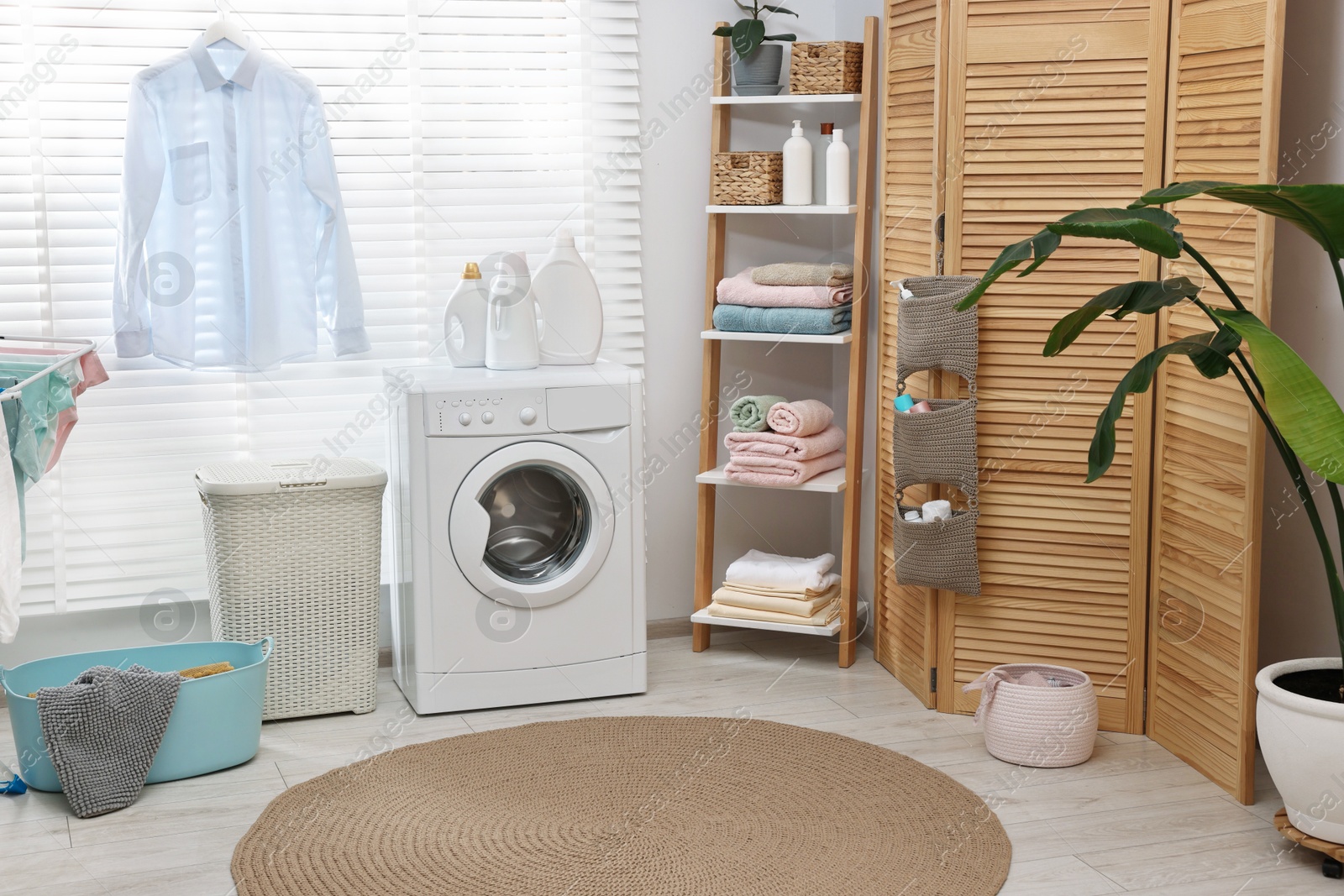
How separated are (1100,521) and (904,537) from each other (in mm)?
438

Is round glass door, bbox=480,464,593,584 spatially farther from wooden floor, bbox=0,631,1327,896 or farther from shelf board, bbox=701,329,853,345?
shelf board, bbox=701,329,853,345

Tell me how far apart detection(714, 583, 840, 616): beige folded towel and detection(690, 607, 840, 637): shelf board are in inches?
1.5

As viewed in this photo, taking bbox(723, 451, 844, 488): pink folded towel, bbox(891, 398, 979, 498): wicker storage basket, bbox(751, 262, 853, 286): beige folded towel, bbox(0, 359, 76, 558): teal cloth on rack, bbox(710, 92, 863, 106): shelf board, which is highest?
bbox(710, 92, 863, 106): shelf board

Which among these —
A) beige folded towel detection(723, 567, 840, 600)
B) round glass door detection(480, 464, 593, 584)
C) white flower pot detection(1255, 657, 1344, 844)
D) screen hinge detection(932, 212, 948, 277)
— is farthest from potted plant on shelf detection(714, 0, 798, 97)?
white flower pot detection(1255, 657, 1344, 844)

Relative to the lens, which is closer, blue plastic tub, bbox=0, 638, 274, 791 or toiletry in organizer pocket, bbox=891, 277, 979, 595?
blue plastic tub, bbox=0, 638, 274, 791

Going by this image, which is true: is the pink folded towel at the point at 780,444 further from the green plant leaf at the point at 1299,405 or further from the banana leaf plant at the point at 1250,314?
the green plant leaf at the point at 1299,405

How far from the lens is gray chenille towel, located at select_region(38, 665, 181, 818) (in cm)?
241

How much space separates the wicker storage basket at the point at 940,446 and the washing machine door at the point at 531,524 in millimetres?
714

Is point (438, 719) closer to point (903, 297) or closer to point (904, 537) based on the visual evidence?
point (904, 537)

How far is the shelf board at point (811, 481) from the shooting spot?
325 centimetres

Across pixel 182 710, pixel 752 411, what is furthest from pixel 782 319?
pixel 182 710

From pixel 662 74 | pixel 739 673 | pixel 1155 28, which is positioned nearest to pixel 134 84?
pixel 662 74

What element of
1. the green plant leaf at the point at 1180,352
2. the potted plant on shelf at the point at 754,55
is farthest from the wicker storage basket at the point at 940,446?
the potted plant on shelf at the point at 754,55

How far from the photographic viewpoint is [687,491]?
360 centimetres
